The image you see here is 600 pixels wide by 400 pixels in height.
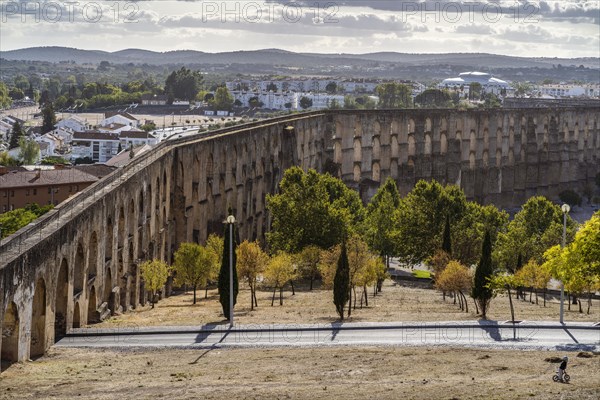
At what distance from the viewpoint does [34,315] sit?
40.3 metres

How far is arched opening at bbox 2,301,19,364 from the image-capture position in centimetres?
3678

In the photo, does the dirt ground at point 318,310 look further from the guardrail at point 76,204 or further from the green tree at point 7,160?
the green tree at point 7,160

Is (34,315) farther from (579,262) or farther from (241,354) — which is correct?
(579,262)

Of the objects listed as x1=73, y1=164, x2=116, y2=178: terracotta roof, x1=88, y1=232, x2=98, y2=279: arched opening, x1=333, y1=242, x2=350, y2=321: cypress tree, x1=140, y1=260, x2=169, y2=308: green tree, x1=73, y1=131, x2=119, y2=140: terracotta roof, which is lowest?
x1=73, y1=131, x2=119, y2=140: terracotta roof

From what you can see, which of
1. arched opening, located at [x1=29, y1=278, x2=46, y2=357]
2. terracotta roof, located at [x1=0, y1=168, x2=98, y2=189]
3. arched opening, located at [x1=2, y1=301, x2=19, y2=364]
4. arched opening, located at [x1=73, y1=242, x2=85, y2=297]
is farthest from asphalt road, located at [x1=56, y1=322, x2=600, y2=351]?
terracotta roof, located at [x1=0, y1=168, x2=98, y2=189]

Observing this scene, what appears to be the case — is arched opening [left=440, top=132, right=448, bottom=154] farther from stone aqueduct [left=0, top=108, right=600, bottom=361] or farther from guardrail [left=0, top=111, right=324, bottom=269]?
guardrail [left=0, top=111, right=324, bottom=269]

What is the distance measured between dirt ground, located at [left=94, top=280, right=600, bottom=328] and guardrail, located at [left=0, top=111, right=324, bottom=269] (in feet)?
18.4

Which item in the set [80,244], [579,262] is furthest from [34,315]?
[579,262]

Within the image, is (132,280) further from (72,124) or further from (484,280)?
(72,124)

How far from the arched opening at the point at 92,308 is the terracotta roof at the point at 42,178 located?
48.7 m

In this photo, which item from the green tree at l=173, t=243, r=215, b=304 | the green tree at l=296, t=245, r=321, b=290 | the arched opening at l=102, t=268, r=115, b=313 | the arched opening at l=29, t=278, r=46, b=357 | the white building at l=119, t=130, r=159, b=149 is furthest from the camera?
the white building at l=119, t=130, r=159, b=149

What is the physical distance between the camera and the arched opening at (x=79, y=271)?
154 feet

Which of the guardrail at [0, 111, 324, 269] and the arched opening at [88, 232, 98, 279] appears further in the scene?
the arched opening at [88, 232, 98, 279]

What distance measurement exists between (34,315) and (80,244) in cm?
686
